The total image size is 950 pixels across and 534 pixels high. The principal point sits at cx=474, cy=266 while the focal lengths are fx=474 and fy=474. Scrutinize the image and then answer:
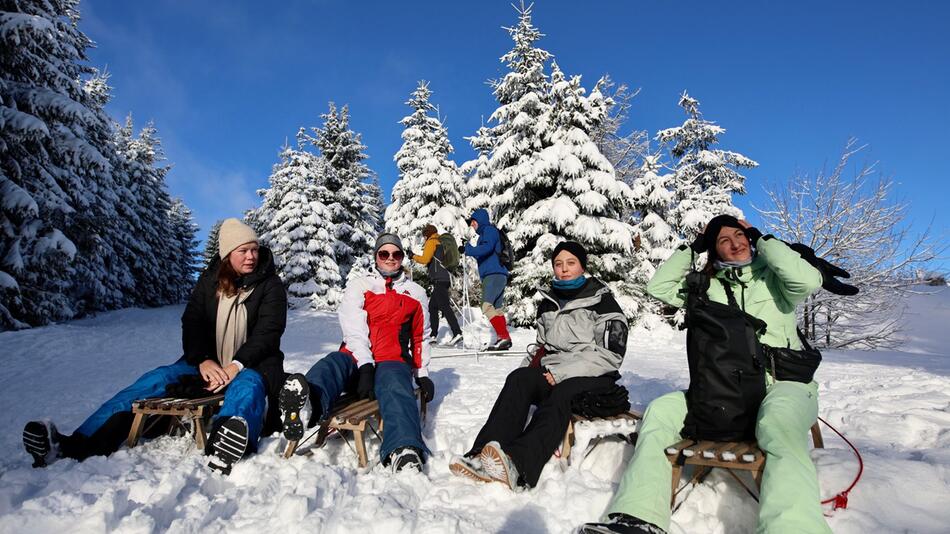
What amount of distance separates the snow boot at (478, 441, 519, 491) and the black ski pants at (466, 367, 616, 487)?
0.06 meters

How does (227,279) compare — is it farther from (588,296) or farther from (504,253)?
(504,253)

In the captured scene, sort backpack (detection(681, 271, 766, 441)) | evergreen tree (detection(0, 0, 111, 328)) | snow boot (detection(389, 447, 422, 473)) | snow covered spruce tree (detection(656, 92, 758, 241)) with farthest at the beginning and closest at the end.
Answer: snow covered spruce tree (detection(656, 92, 758, 241))
evergreen tree (detection(0, 0, 111, 328))
snow boot (detection(389, 447, 422, 473))
backpack (detection(681, 271, 766, 441))

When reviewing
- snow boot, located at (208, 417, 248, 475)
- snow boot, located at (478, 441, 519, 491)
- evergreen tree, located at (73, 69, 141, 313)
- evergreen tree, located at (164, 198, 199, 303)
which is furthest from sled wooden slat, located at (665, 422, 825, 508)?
evergreen tree, located at (164, 198, 199, 303)

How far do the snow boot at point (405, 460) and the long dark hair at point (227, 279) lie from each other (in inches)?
81.4

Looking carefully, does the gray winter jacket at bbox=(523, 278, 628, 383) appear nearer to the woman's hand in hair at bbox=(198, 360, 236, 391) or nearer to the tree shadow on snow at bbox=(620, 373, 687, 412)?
the tree shadow on snow at bbox=(620, 373, 687, 412)

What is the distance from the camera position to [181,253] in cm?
3881

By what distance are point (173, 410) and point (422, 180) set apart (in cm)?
2027

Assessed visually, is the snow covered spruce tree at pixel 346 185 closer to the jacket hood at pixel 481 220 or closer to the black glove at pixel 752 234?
the jacket hood at pixel 481 220

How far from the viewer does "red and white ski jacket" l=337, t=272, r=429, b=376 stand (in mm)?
4469

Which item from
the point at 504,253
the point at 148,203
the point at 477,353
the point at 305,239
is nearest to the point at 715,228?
the point at 477,353

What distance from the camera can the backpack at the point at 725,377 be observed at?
304cm

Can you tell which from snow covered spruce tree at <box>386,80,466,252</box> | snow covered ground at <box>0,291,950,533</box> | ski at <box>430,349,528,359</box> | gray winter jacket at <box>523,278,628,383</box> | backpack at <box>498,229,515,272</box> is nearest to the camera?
snow covered ground at <box>0,291,950,533</box>

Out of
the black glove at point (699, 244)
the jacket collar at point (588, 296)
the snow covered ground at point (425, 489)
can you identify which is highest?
the black glove at point (699, 244)

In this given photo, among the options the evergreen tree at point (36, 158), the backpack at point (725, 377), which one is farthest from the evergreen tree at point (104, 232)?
the backpack at point (725, 377)
